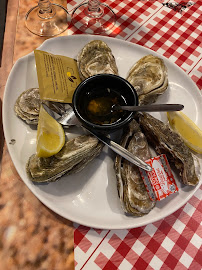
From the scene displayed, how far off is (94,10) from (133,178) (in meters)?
1.10

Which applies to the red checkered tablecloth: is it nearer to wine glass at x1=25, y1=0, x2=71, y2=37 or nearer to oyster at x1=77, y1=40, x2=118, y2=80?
oyster at x1=77, y1=40, x2=118, y2=80

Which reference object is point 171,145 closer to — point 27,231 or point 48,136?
point 48,136

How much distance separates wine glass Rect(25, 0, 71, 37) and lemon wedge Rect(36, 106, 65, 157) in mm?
698

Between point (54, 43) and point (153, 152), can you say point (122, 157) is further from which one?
point (54, 43)

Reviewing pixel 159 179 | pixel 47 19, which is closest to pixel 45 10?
pixel 47 19

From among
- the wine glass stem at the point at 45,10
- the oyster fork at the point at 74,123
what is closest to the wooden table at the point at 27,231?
the oyster fork at the point at 74,123

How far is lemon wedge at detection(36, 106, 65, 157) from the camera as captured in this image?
91cm

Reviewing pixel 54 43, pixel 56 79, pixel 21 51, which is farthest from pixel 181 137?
pixel 21 51

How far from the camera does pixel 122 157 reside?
100cm

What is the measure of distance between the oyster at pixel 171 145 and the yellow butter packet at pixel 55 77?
344mm

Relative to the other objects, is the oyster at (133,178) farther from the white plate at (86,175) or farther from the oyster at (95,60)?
the oyster at (95,60)

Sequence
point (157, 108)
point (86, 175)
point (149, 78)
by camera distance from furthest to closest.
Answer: point (149, 78), point (86, 175), point (157, 108)

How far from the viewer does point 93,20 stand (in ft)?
5.13

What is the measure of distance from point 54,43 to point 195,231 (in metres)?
1.07
